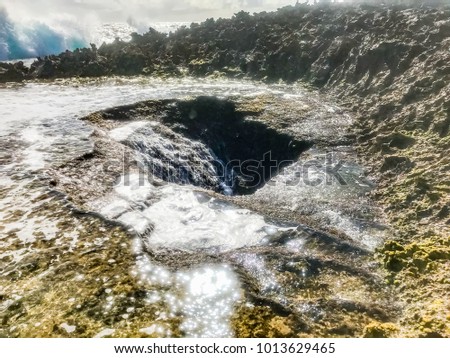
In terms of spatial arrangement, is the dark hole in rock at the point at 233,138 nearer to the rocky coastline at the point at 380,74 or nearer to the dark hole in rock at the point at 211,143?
the dark hole in rock at the point at 211,143

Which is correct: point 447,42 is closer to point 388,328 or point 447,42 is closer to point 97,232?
point 388,328

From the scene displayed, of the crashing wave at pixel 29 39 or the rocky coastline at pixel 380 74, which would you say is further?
the crashing wave at pixel 29 39

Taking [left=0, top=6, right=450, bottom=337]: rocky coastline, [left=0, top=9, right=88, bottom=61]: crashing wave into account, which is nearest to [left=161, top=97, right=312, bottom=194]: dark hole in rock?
[left=0, top=6, right=450, bottom=337]: rocky coastline

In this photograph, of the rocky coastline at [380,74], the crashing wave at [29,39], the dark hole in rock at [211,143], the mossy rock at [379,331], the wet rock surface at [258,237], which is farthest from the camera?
the crashing wave at [29,39]

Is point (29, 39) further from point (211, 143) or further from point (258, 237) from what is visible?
point (258, 237)

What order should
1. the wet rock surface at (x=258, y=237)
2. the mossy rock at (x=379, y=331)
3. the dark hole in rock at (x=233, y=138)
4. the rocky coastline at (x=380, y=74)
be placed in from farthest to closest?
the dark hole in rock at (x=233, y=138) → the rocky coastline at (x=380, y=74) → the wet rock surface at (x=258, y=237) → the mossy rock at (x=379, y=331)

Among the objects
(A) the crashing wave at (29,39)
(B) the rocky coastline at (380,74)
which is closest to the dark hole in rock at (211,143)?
(B) the rocky coastline at (380,74)

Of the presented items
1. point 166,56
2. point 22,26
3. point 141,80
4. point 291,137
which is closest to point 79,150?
point 291,137

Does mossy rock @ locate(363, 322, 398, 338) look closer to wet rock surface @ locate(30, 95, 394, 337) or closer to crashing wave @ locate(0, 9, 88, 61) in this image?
wet rock surface @ locate(30, 95, 394, 337)
